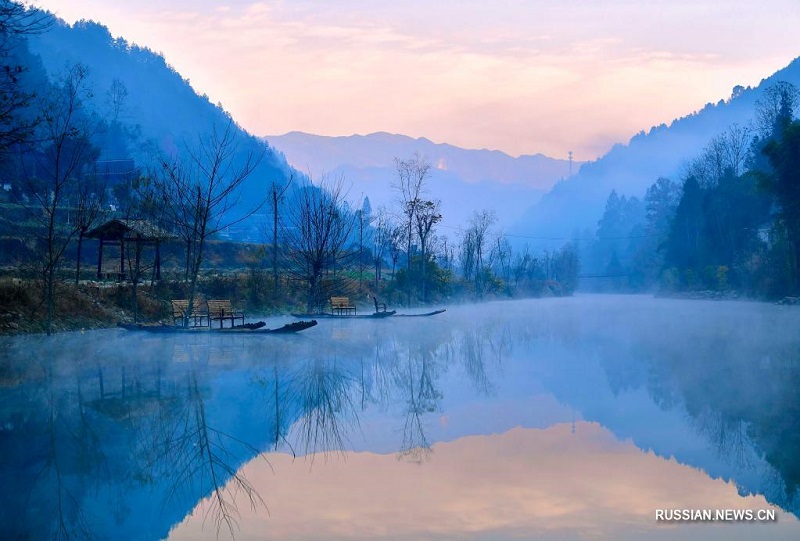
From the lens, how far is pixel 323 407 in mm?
10594

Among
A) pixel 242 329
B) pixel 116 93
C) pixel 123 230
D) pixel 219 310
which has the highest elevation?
pixel 116 93

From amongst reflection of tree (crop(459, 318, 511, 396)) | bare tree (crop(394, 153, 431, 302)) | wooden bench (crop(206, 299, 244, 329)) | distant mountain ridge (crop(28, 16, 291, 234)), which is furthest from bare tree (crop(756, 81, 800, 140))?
distant mountain ridge (crop(28, 16, 291, 234))

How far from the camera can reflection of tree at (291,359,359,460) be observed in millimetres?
8555

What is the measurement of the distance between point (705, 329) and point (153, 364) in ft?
61.7

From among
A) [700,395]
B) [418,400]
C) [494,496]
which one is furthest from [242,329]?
[494,496]

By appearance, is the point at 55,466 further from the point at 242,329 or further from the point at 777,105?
the point at 777,105

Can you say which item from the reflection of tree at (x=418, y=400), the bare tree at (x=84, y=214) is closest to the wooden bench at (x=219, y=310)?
the bare tree at (x=84, y=214)

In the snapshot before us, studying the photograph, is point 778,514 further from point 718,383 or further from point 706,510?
point 718,383

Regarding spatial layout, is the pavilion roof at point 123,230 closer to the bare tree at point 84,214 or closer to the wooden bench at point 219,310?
the bare tree at point 84,214

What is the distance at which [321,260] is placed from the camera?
30031 millimetres

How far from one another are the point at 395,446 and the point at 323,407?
2.52 metres

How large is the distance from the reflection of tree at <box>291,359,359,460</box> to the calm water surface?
0.13 feet

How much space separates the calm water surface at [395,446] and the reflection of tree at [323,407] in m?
0.04

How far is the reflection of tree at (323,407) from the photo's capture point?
28.1 ft
